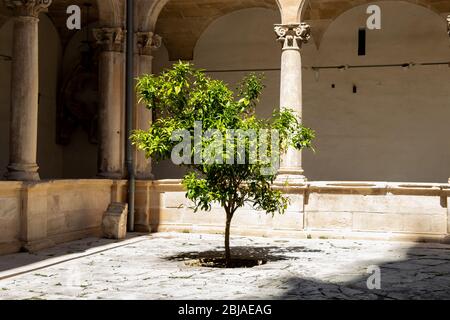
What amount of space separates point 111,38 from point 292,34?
321 centimetres

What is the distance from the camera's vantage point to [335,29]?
1471cm

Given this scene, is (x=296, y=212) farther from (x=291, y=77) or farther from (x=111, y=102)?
(x=111, y=102)

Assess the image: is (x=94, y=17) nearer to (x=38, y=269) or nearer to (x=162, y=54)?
(x=162, y=54)

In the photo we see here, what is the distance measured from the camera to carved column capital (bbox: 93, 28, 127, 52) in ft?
39.7

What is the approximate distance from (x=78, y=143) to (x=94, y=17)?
2945 mm

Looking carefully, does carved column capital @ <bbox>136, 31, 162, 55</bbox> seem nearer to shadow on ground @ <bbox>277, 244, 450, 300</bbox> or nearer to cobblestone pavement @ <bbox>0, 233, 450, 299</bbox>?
cobblestone pavement @ <bbox>0, 233, 450, 299</bbox>

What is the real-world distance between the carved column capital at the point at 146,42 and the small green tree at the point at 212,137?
13.8 feet

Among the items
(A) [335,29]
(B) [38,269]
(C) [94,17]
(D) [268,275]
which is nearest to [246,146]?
(D) [268,275]

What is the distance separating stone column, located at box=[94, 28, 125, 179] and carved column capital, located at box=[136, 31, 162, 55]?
0.31 meters

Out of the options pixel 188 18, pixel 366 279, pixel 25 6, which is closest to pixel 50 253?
pixel 25 6

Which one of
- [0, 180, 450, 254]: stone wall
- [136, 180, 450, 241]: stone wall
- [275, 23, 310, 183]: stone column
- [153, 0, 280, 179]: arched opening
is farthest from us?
[153, 0, 280, 179]: arched opening

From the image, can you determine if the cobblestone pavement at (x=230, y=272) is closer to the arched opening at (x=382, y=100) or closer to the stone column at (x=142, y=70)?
the stone column at (x=142, y=70)

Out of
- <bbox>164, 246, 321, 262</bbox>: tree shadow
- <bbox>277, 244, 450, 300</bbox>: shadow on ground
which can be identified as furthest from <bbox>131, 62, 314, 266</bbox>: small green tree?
<bbox>277, 244, 450, 300</bbox>: shadow on ground
